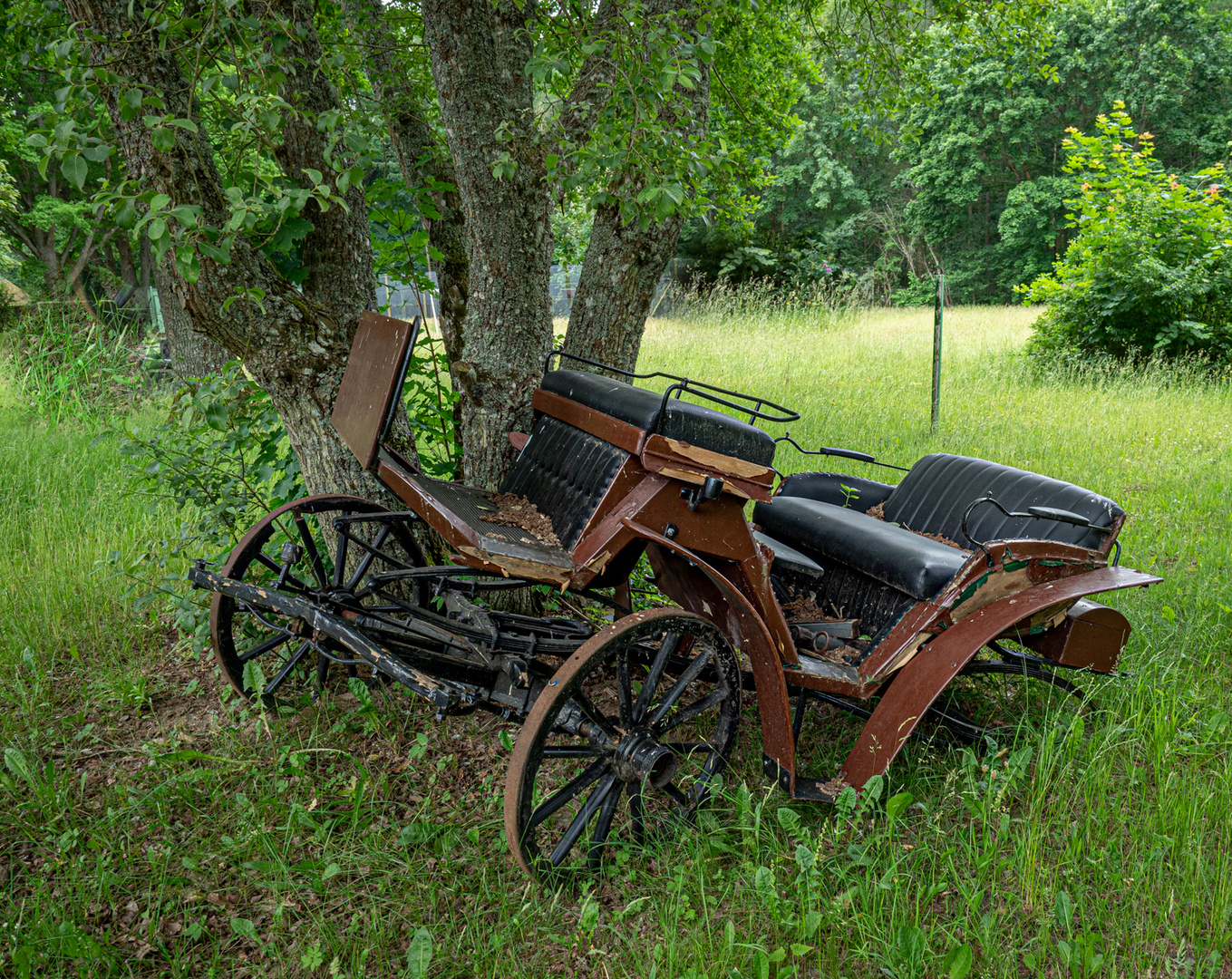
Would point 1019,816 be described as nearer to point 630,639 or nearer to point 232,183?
point 630,639

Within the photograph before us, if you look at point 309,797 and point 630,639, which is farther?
point 309,797

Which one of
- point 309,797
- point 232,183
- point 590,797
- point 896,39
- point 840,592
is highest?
point 896,39

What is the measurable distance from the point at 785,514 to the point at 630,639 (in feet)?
5.00

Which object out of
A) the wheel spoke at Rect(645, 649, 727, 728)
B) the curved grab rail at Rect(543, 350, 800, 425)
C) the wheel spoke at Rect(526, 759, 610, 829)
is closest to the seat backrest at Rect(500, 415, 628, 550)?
the curved grab rail at Rect(543, 350, 800, 425)

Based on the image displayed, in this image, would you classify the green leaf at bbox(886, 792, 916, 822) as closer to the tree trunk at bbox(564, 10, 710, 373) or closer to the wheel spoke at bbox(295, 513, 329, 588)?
the wheel spoke at bbox(295, 513, 329, 588)

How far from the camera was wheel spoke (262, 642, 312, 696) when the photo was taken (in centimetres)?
332

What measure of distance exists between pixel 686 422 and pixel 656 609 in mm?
593

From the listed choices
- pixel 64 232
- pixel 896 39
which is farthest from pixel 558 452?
pixel 64 232

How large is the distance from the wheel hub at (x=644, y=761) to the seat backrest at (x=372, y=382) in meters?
1.27

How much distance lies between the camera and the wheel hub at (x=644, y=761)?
2.52 meters

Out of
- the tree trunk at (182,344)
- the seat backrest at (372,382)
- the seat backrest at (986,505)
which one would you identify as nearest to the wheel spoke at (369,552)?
the seat backrest at (372,382)

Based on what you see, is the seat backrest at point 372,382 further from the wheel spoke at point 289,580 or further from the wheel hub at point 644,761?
the wheel hub at point 644,761

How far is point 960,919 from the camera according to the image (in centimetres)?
234

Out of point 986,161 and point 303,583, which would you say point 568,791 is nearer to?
point 303,583
